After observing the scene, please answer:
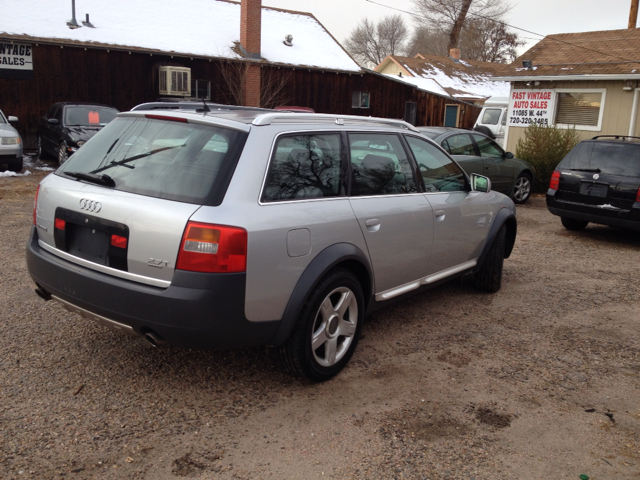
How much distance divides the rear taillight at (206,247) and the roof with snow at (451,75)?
34.3 metres

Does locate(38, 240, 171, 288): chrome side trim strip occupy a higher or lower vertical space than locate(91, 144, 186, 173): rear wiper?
lower

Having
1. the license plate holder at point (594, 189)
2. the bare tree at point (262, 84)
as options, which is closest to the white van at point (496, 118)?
the bare tree at point (262, 84)

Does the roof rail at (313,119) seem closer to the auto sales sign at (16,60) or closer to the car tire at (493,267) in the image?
the car tire at (493,267)

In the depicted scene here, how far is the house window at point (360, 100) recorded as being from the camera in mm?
27959

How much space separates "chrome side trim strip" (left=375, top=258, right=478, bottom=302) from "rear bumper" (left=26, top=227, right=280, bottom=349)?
48.6 inches

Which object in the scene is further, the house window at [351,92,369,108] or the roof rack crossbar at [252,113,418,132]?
the house window at [351,92,369,108]

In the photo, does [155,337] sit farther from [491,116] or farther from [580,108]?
[491,116]

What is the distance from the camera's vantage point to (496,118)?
21.5 metres

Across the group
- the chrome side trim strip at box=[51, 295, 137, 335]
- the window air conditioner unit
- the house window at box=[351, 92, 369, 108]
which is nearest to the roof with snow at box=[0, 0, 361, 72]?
the window air conditioner unit

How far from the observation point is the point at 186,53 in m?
21.7

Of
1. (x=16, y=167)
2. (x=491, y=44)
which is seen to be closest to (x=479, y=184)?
(x=16, y=167)

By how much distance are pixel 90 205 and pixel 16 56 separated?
59.8ft

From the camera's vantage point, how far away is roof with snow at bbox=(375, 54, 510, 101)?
36.8 meters

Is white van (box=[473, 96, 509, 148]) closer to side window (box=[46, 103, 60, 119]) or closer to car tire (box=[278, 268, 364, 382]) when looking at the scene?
side window (box=[46, 103, 60, 119])
